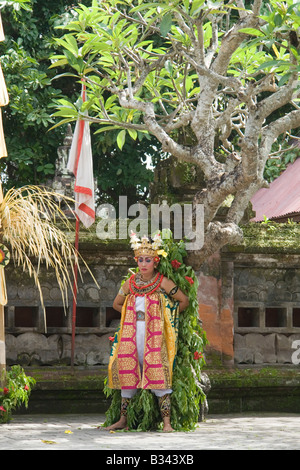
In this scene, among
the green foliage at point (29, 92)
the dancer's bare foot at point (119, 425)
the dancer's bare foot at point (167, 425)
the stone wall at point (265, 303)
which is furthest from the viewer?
the green foliage at point (29, 92)

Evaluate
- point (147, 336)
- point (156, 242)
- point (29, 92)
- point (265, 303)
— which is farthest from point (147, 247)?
point (29, 92)

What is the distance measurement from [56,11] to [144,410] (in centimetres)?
991

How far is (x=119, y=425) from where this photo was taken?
7.37 meters

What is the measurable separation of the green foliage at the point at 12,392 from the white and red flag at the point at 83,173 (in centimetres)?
190

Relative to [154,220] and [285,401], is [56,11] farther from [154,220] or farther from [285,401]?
[285,401]

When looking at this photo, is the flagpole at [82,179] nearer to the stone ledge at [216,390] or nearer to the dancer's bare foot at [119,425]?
the stone ledge at [216,390]

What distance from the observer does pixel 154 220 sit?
9.06 m

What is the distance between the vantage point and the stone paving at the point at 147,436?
599cm

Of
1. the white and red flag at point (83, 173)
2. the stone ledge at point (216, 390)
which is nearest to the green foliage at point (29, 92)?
the white and red flag at point (83, 173)

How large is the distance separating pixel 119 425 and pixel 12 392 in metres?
1.11

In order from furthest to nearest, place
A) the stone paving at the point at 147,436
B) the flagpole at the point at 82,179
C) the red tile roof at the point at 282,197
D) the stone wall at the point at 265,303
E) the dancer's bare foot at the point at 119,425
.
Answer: the red tile roof at the point at 282,197, the stone wall at the point at 265,303, the flagpole at the point at 82,179, the dancer's bare foot at the point at 119,425, the stone paving at the point at 147,436

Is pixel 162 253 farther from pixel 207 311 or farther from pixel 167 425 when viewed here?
pixel 207 311

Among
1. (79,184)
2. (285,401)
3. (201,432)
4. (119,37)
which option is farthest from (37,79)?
(201,432)

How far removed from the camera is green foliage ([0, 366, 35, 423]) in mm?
7594
